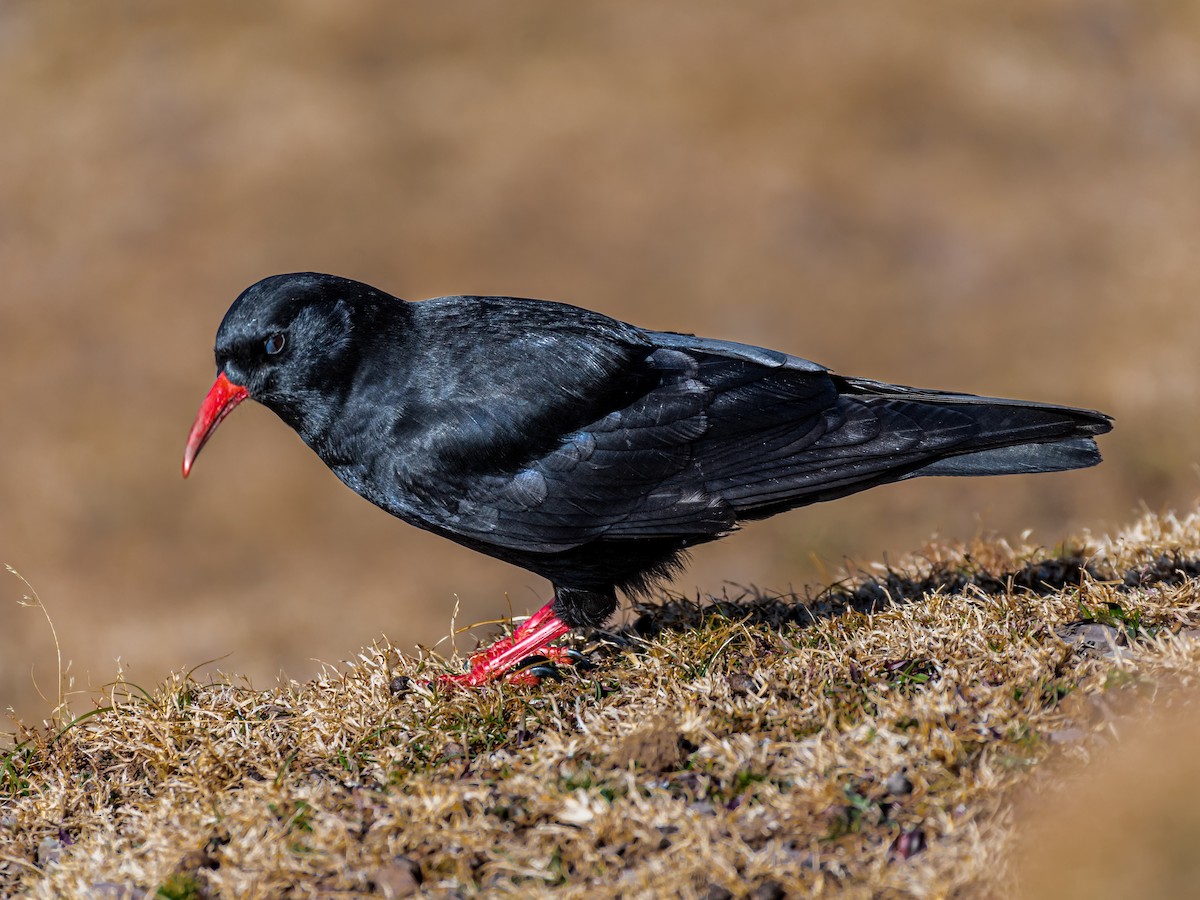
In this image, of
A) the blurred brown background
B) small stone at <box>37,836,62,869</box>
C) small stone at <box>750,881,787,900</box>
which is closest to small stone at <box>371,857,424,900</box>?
small stone at <box>750,881,787,900</box>

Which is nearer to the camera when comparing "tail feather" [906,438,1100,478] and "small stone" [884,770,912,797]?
"small stone" [884,770,912,797]

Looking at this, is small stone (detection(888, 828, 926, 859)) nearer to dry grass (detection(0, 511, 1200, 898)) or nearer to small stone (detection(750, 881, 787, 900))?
dry grass (detection(0, 511, 1200, 898))

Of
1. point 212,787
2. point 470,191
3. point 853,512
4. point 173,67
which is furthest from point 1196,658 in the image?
point 173,67

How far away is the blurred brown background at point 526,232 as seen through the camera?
467 inches

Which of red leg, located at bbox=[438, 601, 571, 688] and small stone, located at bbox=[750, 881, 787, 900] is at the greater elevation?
red leg, located at bbox=[438, 601, 571, 688]

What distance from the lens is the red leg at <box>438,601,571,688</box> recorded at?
15.9 feet

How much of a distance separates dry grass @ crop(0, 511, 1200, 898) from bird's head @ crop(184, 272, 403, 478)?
121cm

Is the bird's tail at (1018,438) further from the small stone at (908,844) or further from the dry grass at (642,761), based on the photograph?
the small stone at (908,844)

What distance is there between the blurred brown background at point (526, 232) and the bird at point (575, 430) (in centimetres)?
585

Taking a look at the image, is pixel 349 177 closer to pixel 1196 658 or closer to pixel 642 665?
pixel 642 665

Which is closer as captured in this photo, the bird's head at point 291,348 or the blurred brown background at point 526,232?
the bird's head at point 291,348

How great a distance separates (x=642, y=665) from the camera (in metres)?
4.67

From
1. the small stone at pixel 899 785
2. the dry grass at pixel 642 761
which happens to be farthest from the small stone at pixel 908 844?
the small stone at pixel 899 785

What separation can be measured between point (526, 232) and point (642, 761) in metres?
11.9
